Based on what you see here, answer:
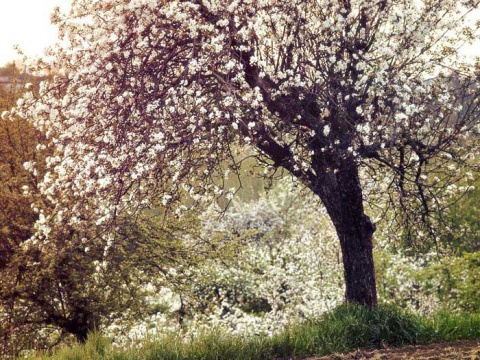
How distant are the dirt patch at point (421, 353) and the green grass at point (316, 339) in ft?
0.88

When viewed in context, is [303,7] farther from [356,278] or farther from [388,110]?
[356,278]

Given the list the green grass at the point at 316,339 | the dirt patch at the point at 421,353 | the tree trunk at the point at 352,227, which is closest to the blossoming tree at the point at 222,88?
the tree trunk at the point at 352,227

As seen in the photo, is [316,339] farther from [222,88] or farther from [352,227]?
[222,88]

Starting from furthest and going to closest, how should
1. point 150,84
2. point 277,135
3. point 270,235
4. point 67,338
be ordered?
point 270,235, point 67,338, point 277,135, point 150,84

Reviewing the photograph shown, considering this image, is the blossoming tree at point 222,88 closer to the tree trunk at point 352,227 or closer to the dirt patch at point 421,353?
the tree trunk at point 352,227

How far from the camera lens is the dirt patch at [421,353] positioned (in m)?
7.87

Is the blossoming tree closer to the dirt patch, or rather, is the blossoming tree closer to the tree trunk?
the tree trunk

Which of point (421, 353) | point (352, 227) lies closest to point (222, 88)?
point (352, 227)

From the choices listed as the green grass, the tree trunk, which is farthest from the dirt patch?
the tree trunk

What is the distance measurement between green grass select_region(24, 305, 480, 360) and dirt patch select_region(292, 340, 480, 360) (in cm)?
27

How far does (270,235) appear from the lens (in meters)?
35.4

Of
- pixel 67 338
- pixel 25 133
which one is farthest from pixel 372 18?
pixel 67 338

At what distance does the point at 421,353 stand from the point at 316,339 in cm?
154

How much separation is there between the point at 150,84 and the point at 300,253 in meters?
19.5
